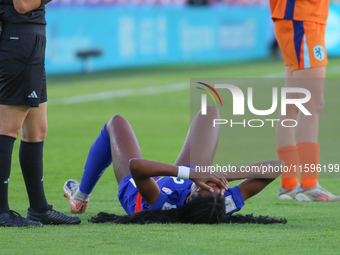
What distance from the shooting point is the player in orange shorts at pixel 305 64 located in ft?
16.0

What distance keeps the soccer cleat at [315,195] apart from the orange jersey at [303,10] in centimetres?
137

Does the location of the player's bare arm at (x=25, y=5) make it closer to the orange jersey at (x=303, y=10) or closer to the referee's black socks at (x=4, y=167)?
the referee's black socks at (x=4, y=167)

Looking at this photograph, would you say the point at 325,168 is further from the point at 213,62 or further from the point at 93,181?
the point at 213,62

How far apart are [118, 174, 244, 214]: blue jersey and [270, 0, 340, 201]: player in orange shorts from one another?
4.14 feet

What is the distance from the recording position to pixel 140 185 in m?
3.58

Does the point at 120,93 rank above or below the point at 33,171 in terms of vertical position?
below

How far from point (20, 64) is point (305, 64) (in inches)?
95.3

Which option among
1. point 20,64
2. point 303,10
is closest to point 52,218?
point 20,64

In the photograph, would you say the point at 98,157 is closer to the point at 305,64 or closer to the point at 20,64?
the point at 20,64

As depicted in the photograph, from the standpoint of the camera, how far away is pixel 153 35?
68.6 feet

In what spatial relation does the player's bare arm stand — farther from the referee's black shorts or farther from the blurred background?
the blurred background

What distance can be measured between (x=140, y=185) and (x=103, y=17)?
17000 mm

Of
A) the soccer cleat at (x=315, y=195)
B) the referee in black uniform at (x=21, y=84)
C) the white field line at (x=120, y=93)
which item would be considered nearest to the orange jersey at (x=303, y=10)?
the soccer cleat at (x=315, y=195)

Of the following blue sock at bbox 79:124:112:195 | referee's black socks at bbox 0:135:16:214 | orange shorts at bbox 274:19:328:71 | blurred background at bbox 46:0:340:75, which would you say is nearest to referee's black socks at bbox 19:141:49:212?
referee's black socks at bbox 0:135:16:214
